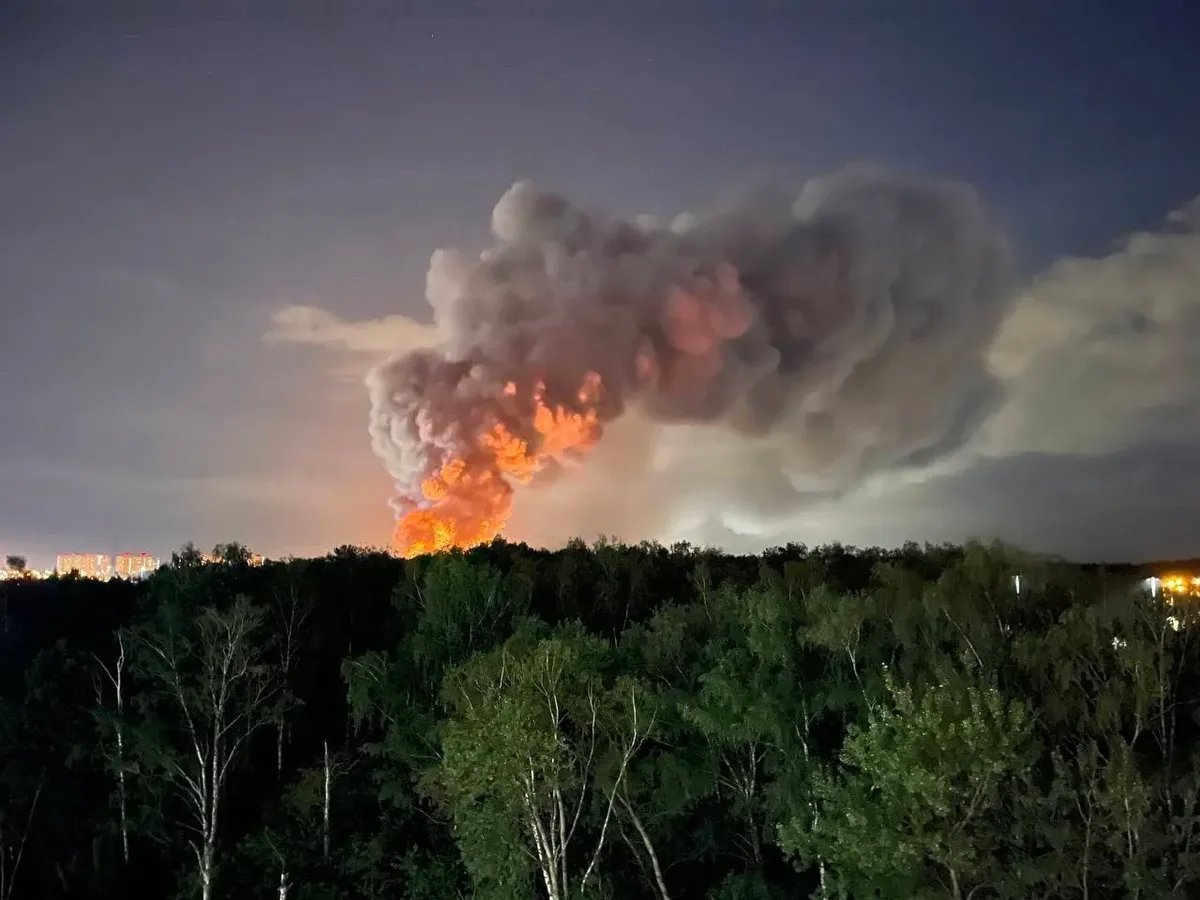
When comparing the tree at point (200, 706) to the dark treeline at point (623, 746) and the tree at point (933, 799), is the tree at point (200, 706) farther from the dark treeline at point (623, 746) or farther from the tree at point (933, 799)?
the tree at point (933, 799)

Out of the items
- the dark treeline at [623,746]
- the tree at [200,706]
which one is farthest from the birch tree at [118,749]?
the tree at [200,706]

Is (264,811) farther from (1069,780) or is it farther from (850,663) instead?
(1069,780)

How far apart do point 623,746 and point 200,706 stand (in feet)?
75.5

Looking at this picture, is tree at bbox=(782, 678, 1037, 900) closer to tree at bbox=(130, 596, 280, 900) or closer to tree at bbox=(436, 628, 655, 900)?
tree at bbox=(436, 628, 655, 900)

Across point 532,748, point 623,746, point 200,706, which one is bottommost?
point 623,746

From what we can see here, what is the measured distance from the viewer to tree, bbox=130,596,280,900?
49.6 m

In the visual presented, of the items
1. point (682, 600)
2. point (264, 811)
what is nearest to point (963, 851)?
point (264, 811)

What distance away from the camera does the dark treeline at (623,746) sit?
101 feet

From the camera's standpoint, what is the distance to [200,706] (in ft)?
171

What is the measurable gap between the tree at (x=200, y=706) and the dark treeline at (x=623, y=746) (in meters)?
0.22

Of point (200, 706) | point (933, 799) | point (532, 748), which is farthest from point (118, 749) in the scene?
point (933, 799)

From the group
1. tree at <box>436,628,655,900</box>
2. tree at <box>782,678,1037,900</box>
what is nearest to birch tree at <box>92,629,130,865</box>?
tree at <box>436,628,655,900</box>

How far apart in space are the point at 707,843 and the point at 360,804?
18.5 m

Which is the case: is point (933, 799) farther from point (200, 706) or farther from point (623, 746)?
point (200, 706)
